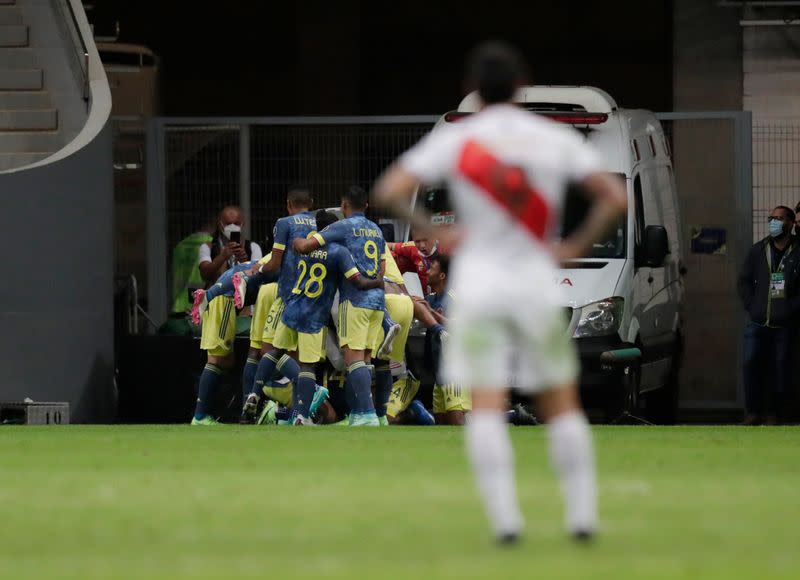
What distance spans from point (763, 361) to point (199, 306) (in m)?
5.76

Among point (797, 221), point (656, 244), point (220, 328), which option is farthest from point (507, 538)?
point (797, 221)

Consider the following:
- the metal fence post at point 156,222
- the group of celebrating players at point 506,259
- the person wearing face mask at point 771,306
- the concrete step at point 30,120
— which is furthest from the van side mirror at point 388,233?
the group of celebrating players at point 506,259

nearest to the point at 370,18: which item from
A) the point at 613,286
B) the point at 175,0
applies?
the point at 175,0

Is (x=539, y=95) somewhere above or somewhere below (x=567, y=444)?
above

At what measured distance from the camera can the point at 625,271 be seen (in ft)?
58.5

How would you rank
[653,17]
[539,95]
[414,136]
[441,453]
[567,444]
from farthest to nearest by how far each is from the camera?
[653,17] < [414,136] < [539,95] < [441,453] < [567,444]

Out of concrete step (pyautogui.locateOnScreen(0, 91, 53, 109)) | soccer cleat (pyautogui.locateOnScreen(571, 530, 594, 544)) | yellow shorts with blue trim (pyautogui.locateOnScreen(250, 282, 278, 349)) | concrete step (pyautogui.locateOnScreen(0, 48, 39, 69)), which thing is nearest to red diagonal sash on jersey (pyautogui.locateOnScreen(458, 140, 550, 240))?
soccer cleat (pyautogui.locateOnScreen(571, 530, 594, 544))

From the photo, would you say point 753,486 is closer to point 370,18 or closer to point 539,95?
point 539,95

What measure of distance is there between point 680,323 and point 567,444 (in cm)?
1299

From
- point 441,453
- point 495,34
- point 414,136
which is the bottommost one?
point 441,453

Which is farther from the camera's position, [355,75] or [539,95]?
[355,75]

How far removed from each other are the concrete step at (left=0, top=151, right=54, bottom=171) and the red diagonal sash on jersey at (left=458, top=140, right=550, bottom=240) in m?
14.9

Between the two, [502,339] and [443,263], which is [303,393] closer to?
[443,263]

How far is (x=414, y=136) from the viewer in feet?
70.5
